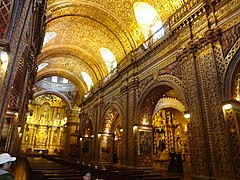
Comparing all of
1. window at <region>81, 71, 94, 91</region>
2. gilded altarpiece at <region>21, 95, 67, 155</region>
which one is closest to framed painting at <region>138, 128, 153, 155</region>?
window at <region>81, 71, 94, 91</region>

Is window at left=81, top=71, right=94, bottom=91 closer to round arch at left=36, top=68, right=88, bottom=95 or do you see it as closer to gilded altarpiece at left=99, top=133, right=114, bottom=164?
round arch at left=36, top=68, right=88, bottom=95

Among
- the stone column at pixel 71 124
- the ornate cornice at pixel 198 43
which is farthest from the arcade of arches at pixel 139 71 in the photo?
the stone column at pixel 71 124

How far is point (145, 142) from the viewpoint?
962 cm

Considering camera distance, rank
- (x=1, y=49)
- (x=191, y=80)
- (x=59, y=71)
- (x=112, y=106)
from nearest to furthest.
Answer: (x=1, y=49) < (x=191, y=80) < (x=112, y=106) < (x=59, y=71)

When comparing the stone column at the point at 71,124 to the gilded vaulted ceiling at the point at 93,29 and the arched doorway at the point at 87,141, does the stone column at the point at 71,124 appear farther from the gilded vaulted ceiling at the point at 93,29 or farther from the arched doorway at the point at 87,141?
the gilded vaulted ceiling at the point at 93,29

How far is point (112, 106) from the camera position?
43.4 ft

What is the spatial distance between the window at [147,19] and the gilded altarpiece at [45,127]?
857 inches

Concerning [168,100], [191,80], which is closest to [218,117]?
[191,80]

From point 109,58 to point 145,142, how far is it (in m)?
7.53

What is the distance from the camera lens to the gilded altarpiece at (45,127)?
2748 centimetres

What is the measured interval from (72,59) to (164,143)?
34.6 ft

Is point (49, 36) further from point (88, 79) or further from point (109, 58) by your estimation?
point (88, 79)

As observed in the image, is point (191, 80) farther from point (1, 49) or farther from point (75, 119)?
point (75, 119)

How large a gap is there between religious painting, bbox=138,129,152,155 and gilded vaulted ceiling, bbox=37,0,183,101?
4954mm
